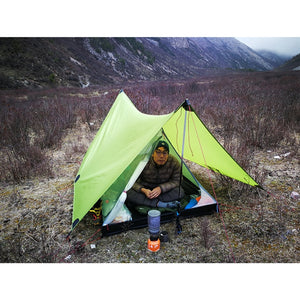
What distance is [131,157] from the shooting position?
8.57 feet

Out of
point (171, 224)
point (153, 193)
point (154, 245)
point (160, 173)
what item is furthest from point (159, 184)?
point (154, 245)

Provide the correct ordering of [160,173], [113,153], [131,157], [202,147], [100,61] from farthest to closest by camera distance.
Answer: [100,61] < [202,147] < [160,173] < [113,153] < [131,157]

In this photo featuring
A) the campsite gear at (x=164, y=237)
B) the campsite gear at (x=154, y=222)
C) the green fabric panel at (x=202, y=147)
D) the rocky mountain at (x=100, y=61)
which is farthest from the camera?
the rocky mountain at (x=100, y=61)

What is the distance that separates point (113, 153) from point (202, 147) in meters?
1.59

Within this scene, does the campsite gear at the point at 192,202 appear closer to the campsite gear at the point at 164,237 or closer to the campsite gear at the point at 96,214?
the campsite gear at the point at 164,237

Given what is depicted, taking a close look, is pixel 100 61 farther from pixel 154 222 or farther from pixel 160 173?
pixel 154 222

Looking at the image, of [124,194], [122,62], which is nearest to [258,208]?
[124,194]

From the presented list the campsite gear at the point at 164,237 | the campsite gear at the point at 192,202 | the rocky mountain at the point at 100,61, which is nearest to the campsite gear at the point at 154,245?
the campsite gear at the point at 164,237

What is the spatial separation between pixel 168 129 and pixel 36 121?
210 inches

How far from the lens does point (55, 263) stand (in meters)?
2.31

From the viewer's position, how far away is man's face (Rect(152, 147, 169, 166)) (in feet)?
10.1

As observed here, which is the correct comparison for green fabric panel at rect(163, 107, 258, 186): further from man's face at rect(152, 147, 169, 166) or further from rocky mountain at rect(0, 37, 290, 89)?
rocky mountain at rect(0, 37, 290, 89)

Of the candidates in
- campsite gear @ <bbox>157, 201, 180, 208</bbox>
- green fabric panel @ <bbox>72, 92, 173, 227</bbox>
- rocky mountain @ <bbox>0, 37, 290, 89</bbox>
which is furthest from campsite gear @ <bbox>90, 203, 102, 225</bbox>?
rocky mountain @ <bbox>0, 37, 290, 89</bbox>

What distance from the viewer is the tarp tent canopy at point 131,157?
106 inches
